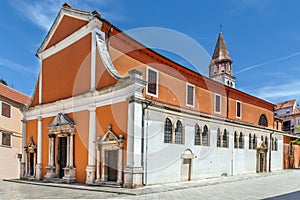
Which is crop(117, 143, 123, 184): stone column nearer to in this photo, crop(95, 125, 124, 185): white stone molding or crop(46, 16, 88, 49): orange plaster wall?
crop(95, 125, 124, 185): white stone molding

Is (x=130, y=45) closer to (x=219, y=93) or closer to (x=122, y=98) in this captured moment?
(x=122, y=98)

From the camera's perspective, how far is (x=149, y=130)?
12602 mm

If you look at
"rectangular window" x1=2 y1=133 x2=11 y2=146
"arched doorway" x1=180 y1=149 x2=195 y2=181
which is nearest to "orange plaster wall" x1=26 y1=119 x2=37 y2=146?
"rectangular window" x1=2 y1=133 x2=11 y2=146

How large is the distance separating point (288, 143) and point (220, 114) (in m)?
11.4

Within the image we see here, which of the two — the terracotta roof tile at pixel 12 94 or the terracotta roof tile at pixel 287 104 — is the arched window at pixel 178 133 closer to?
the terracotta roof tile at pixel 12 94

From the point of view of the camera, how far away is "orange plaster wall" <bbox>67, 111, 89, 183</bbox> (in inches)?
556

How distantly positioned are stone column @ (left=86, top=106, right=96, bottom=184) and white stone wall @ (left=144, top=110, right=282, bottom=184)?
3021 millimetres

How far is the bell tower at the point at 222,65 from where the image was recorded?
4294 cm

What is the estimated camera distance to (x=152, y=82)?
1592 centimetres

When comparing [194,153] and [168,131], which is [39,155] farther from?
[194,153]

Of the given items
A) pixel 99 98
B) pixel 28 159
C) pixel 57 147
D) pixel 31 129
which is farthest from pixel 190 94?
pixel 28 159

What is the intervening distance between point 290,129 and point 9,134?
41.1 metres

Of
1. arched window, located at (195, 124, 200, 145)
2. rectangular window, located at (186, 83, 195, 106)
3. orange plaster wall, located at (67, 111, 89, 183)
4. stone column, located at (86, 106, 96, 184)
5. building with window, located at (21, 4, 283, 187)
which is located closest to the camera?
building with window, located at (21, 4, 283, 187)

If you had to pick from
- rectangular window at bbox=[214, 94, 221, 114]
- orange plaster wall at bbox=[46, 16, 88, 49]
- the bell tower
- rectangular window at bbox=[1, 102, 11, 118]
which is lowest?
rectangular window at bbox=[1, 102, 11, 118]
